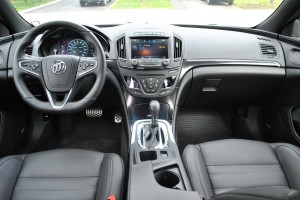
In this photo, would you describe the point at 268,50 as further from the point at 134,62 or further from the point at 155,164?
the point at 155,164

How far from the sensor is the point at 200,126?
2928mm

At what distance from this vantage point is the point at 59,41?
206 cm

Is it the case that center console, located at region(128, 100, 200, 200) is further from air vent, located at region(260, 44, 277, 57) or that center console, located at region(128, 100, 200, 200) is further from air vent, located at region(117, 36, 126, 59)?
air vent, located at region(260, 44, 277, 57)

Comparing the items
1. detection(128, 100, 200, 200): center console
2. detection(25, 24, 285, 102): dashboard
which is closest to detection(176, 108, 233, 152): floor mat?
detection(25, 24, 285, 102): dashboard

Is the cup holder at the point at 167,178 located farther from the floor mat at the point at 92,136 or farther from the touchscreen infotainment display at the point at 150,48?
the floor mat at the point at 92,136

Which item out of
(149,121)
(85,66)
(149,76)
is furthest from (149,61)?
(85,66)

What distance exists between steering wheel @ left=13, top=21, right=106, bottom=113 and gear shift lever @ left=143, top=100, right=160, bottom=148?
14.1 inches

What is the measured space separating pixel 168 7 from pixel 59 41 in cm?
96

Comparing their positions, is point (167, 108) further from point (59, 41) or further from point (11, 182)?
point (11, 182)

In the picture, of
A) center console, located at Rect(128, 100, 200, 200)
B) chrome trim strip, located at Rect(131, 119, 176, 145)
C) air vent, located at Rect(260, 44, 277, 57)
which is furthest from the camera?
air vent, located at Rect(260, 44, 277, 57)

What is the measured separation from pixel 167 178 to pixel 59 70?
33.6 inches

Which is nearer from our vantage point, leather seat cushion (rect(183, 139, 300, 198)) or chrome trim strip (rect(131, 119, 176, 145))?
leather seat cushion (rect(183, 139, 300, 198))

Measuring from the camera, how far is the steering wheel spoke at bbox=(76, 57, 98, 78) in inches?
66.3

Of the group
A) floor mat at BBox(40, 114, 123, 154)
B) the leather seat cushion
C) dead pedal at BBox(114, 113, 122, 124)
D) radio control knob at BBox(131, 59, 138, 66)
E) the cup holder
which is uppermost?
radio control knob at BBox(131, 59, 138, 66)
